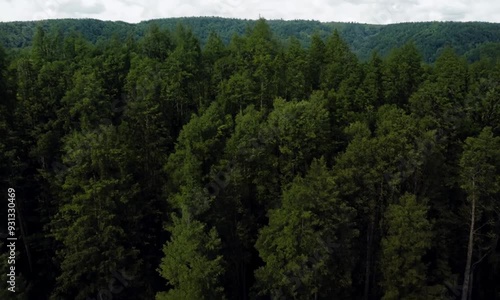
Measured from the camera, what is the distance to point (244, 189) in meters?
38.1

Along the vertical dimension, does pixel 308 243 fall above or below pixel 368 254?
above

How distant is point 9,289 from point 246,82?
28.3 metres

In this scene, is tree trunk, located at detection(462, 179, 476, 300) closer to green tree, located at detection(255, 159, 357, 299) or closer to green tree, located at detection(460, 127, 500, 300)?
green tree, located at detection(460, 127, 500, 300)

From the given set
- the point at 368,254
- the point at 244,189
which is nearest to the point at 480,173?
the point at 368,254

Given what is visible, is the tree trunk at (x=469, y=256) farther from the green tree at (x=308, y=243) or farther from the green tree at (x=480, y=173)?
the green tree at (x=308, y=243)

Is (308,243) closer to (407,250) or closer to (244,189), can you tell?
(407,250)

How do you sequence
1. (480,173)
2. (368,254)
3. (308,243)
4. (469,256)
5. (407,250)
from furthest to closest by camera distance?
(469,256) → (368,254) → (480,173) → (407,250) → (308,243)

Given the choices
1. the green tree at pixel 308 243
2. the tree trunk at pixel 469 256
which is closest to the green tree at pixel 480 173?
the tree trunk at pixel 469 256

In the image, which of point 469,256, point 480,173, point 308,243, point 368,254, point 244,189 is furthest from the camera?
point 244,189

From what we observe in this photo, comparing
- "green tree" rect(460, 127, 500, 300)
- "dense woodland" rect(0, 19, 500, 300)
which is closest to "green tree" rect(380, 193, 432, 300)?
"dense woodland" rect(0, 19, 500, 300)

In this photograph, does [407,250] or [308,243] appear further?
[407,250]

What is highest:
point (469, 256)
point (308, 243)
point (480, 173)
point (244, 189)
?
point (480, 173)

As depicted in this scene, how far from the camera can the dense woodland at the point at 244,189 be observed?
3228cm

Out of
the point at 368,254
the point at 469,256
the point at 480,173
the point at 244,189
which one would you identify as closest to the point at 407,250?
the point at 368,254
